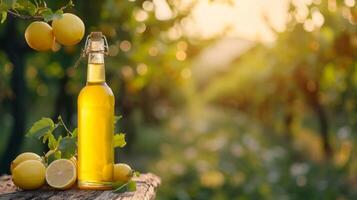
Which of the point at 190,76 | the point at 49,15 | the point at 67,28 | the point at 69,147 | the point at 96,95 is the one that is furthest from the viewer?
the point at 190,76

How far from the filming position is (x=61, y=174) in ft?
8.20

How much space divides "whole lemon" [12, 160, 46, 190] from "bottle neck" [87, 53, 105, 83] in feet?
0.97

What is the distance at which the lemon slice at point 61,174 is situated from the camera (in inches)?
97.7

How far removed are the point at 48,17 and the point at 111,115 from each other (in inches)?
15.2

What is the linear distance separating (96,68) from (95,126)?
0.17m

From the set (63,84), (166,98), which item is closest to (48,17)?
(63,84)

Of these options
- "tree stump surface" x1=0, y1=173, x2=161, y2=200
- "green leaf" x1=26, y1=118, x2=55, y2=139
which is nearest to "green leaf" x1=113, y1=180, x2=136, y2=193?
"tree stump surface" x1=0, y1=173, x2=161, y2=200

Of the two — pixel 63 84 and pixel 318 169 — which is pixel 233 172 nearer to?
pixel 318 169

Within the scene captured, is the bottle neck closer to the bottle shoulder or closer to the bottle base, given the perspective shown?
the bottle shoulder

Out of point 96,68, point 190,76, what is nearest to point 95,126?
point 96,68

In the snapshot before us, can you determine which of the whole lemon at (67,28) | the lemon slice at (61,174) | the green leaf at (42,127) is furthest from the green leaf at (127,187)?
the whole lemon at (67,28)

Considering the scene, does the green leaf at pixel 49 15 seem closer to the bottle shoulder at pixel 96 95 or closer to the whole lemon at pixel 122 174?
the bottle shoulder at pixel 96 95

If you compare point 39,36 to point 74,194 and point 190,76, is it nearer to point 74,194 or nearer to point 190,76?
point 74,194

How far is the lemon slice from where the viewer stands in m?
2.48
